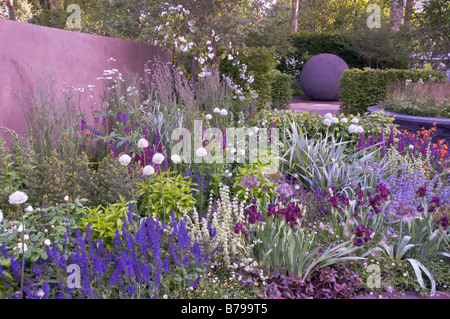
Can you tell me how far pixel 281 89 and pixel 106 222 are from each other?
29.4 feet

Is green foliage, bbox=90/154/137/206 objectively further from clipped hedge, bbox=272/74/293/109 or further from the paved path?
clipped hedge, bbox=272/74/293/109

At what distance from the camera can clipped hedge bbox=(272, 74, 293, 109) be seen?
10.4 m

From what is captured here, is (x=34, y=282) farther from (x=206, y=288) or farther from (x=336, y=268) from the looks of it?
(x=336, y=268)

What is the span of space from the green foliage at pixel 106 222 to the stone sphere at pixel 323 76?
12.5 m

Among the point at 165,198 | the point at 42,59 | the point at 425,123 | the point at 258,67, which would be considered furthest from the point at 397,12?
the point at 165,198

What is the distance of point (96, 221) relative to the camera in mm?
2402

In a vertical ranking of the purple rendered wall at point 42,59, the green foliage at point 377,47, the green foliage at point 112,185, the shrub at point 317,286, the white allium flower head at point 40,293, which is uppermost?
the green foliage at point 377,47

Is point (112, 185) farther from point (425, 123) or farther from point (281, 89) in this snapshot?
point (281, 89)

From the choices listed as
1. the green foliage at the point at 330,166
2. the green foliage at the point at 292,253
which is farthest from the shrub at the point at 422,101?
the green foliage at the point at 292,253

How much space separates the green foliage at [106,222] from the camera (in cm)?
230

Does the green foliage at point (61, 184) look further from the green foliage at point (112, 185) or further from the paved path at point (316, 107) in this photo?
the paved path at point (316, 107)
